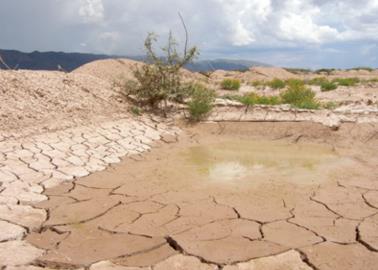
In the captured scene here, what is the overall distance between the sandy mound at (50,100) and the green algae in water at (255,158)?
2147mm

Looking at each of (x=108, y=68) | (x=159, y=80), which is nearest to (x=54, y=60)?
(x=108, y=68)

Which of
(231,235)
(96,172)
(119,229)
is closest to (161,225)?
(119,229)

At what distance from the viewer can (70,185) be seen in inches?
209

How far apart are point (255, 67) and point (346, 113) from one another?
64.3ft

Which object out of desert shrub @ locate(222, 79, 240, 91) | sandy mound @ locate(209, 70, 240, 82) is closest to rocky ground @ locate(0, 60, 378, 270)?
desert shrub @ locate(222, 79, 240, 91)

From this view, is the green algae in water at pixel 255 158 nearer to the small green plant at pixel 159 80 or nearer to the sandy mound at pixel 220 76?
the small green plant at pixel 159 80

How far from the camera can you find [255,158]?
6906 millimetres

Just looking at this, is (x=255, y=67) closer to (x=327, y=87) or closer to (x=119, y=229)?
(x=327, y=87)

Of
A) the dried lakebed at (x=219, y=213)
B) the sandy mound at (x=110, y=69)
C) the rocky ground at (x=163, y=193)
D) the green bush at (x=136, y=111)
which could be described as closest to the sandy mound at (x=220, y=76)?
the sandy mound at (x=110, y=69)

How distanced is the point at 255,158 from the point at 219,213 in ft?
8.50

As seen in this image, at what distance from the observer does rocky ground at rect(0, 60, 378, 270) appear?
3.58 metres

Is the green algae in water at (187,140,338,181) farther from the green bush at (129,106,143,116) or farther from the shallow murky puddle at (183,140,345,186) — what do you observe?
the green bush at (129,106,143,116)

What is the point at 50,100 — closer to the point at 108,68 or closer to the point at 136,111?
the point at 136,111

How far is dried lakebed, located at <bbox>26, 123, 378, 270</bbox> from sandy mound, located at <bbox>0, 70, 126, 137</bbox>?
5.75 ft
